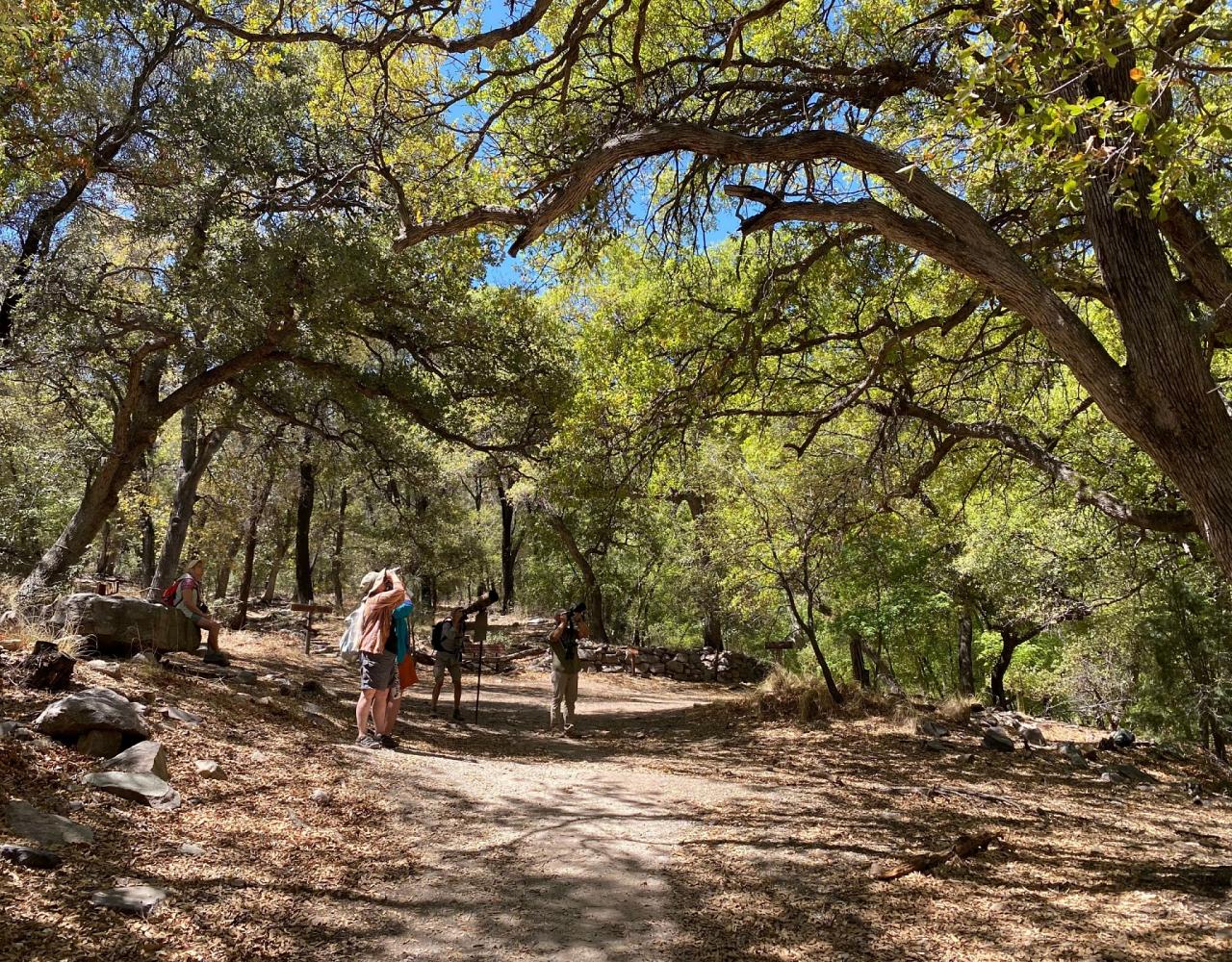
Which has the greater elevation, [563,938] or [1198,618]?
[1198,618]

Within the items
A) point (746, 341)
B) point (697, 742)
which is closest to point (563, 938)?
point (746, 341)

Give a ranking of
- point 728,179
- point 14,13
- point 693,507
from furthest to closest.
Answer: point 693,507
point 728,179
point 14,13

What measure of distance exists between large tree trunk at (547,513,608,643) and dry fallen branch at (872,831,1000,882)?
15587mm

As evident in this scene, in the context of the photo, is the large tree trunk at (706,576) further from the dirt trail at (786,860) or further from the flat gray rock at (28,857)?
the flat gray rock at (28,857)

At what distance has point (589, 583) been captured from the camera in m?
21.5

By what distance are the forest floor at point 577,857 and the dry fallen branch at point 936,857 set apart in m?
0.07

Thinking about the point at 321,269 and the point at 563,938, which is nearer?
the point at 563,938

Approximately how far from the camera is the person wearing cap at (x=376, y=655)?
6.82m

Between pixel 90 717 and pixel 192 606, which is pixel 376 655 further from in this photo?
pixel 192 606

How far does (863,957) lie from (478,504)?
3492cm

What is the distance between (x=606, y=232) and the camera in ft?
23.3

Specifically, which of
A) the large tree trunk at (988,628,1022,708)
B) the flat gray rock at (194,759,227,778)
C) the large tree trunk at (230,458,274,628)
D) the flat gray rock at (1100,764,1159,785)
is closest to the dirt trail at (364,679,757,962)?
the flat gray rock at (194,759,227,778)

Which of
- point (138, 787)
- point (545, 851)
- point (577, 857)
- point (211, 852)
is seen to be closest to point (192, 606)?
point (138, 787)

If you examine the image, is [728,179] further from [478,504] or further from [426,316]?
[478,504]
